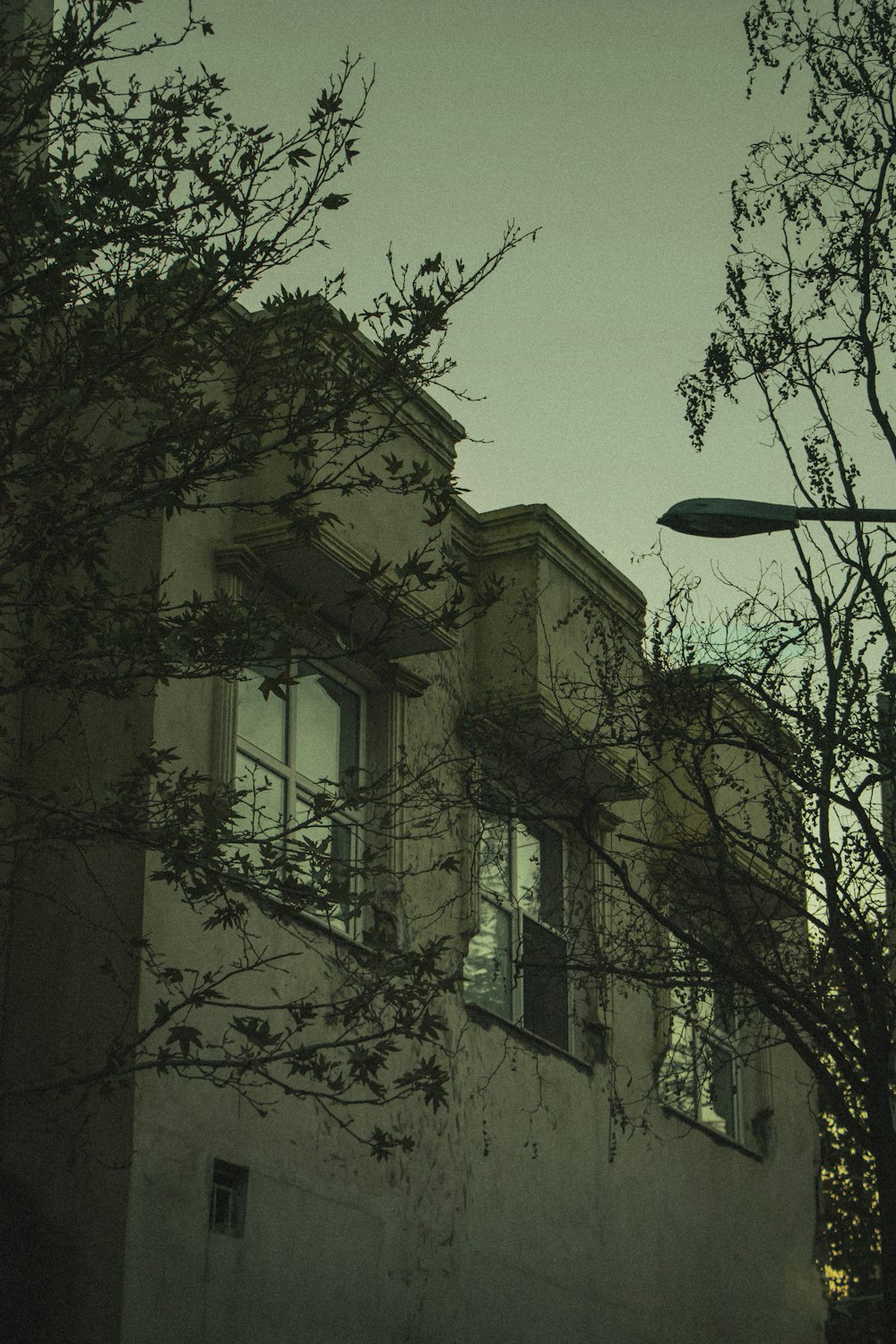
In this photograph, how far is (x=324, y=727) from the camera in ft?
44.2

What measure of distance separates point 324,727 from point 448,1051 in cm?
240

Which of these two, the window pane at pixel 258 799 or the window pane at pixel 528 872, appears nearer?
the window pane at pixel 258 799

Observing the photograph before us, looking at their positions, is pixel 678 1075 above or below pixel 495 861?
below

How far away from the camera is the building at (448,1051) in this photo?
1055 centimetres

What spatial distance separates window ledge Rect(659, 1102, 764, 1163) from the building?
0.04 m

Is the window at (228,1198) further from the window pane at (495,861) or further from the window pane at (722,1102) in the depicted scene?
the window pane at (722,1102)

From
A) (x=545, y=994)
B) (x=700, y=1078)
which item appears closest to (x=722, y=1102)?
(x=700, y=1078)

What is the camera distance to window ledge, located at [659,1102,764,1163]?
17.1 meters

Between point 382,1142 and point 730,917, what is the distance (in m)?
3.07

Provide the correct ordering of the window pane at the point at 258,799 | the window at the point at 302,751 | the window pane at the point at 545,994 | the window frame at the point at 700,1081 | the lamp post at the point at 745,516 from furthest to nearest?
the window frame at the point at 700,1081, the window pane at the point at 545,994, the window at the point at 302,751, the window pane at the point at 258,799, the lamp post at the point at 745,516

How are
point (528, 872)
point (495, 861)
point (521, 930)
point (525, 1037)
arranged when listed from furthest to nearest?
point (528, 872) → point (521, 930) → point (495, 861) → point (525, 1037)

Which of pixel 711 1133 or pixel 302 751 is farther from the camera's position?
pixel 711 1133

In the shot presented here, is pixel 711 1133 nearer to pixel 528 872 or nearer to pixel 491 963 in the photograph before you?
pixel 528 872

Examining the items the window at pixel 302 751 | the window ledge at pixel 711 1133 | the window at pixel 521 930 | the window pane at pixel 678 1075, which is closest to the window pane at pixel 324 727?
the window at pixel 302 751
